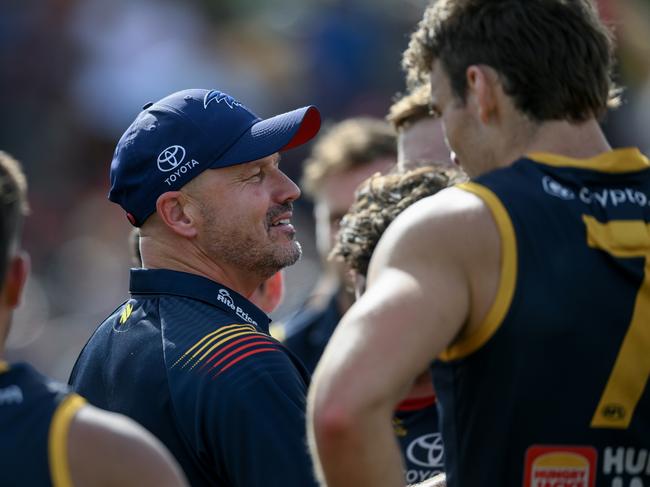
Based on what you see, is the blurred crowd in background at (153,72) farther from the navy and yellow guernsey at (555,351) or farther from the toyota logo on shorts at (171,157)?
the navy and yellow guernsey at (555,351)

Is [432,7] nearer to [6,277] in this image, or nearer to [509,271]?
[509,271]

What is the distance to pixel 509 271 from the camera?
2.15m

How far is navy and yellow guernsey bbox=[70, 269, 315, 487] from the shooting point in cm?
261

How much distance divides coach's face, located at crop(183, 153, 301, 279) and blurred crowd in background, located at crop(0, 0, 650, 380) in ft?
26.7

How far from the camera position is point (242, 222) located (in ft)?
11.0

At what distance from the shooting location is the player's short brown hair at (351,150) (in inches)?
225

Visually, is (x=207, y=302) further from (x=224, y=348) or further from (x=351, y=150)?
(x=351, y=150)

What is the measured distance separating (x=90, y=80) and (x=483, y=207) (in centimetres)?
1127

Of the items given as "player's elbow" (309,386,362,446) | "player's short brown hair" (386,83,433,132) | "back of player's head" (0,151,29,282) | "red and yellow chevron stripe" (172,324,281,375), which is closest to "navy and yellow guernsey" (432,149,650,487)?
"player's elbow" (309,386,362,446)

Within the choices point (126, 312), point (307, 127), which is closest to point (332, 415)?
point (126, 312)

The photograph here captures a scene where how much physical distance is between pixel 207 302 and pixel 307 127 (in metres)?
0.81

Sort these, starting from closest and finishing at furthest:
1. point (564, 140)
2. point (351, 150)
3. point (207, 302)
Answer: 1. point (564, 140)
2. point (207, 302)
3. point (351, 150)

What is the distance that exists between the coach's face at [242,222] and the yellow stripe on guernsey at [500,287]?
4.00ft

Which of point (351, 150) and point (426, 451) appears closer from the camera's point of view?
point (426, 451)
